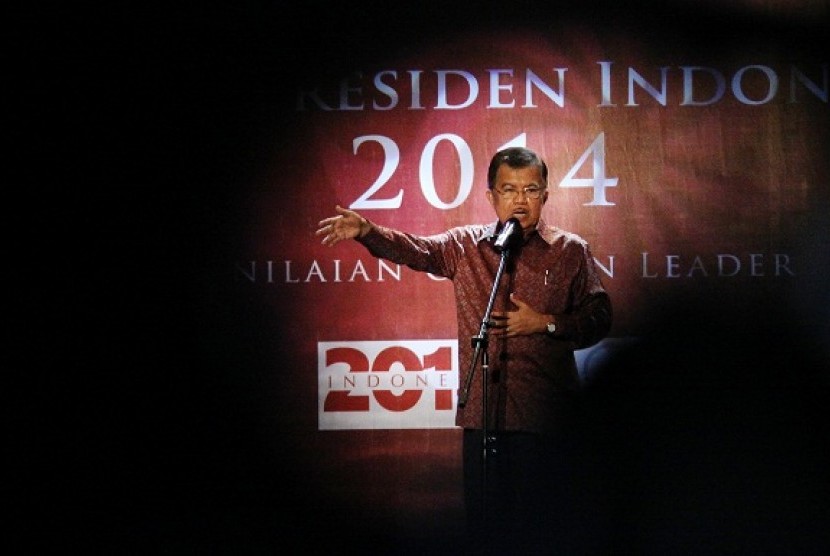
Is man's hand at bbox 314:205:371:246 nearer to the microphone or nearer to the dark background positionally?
the microphone

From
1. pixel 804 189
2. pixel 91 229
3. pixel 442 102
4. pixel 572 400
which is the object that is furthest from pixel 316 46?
pixel 804 189

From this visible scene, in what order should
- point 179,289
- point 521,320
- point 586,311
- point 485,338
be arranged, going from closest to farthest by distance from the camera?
point 485,338 → point 521,320 → point 586,311 → point 179,289

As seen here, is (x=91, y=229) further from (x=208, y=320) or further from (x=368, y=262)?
(x=368, y=262)

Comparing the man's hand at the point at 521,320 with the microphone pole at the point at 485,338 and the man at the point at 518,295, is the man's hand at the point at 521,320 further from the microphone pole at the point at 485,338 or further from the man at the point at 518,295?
the microphone pole at the point at 485,338

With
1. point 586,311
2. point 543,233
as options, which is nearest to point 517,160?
point 543,233

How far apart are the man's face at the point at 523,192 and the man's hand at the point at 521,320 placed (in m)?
0.41

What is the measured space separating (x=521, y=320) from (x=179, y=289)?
5.93ft

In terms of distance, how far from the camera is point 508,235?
3816 mm

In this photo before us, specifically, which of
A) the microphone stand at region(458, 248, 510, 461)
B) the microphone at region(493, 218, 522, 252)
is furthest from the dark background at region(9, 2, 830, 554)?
the microphone at region(493, 218, 522, 252)

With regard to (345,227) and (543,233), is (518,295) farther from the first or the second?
(345,227)

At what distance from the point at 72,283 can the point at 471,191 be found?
1.98 m

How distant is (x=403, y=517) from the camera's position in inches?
193

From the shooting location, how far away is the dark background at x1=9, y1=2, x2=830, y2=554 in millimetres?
4855

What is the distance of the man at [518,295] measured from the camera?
4.12 metres
